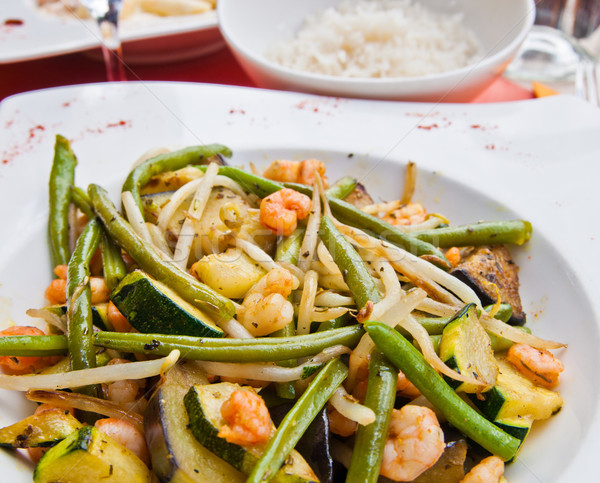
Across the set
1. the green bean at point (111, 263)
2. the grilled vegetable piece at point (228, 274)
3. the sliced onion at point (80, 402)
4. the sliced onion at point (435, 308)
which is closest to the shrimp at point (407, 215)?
the sliced onion at point (435, 308)

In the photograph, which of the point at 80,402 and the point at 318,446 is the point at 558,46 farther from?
the point at 80,402

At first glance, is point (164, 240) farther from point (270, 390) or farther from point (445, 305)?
point (445, 305)

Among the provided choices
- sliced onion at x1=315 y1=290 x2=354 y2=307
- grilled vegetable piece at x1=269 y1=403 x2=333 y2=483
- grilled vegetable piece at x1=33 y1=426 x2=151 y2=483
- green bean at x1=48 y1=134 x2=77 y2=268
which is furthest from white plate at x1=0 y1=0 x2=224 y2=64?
grilled vegetable piece at x1=269 y1=403 x2=333 y2=483

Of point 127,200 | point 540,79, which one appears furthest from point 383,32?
point 127,200

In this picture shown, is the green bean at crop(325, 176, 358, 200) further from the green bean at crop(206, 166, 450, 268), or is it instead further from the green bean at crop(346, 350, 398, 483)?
the green bean at crop(346, 350, 398, 483)

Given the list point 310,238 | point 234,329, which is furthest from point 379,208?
point 234,329

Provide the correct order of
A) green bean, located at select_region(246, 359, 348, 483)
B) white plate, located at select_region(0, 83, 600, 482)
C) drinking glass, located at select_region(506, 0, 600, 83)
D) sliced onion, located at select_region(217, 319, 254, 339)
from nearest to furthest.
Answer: green bean, located at select_region(246, 359, 348, 483), sliced onion, located at select_region(217, 319, 254, 339), white plate, located at select_region(0, 83, 600, 482), drinking glass, located at select_region(506, 0, 600, 83)
